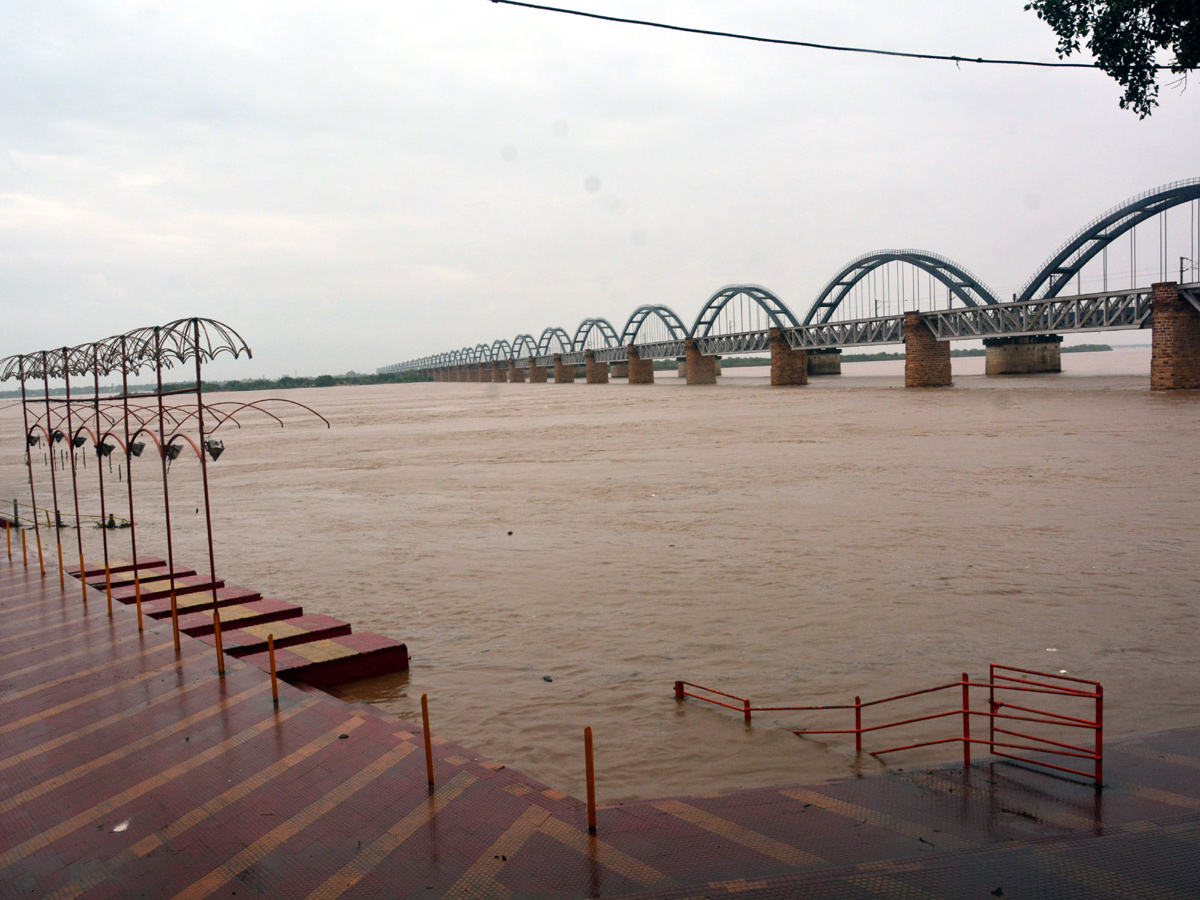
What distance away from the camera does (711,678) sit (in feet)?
29.9

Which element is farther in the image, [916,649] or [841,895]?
[916,649]

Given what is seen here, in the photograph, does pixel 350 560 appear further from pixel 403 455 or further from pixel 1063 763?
pixel 403 455

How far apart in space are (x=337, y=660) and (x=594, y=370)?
476 ft

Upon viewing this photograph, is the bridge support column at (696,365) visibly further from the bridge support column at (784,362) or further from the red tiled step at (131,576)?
the red tiled step at (131,576)

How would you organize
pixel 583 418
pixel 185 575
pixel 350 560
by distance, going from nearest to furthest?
pixel 185 575 < pixel 350 560 < pixel 583 418

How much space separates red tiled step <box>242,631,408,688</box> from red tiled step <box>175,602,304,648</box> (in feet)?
4.19

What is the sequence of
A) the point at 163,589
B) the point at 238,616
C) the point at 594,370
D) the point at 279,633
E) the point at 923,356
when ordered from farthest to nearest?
the point at 594,370
the point at 923,356
the point at 163,589
the point at 238,616
the point at 279,633

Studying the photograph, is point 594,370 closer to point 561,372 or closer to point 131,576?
point 561,372

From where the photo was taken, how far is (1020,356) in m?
99.9

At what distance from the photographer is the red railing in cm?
597

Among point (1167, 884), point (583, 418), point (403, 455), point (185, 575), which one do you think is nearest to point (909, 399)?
point (583, 418)

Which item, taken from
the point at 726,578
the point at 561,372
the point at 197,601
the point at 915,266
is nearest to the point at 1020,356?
the point at 915,266

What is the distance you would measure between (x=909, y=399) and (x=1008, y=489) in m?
42.4

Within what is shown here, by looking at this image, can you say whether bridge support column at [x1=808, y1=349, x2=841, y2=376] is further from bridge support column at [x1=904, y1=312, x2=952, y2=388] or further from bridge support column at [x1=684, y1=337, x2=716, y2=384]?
bridge support column at [x1=904, y1=312, x2=952, y2=388]
